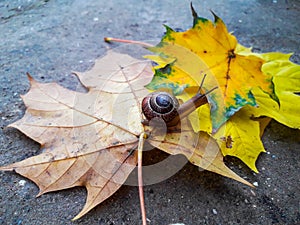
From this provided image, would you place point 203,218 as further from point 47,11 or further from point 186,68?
point 47,11

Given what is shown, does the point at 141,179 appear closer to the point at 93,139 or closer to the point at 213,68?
the point at 93,139

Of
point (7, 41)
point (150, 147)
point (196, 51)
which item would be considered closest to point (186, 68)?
point (196, 51)

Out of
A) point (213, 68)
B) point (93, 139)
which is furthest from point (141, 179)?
point (213, 68)

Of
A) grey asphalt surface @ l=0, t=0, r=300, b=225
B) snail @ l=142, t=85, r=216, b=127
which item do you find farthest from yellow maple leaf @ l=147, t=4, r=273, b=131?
grey asphalt surface @ l=0, t=0, r=300, b=225

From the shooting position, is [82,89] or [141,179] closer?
[141,179]

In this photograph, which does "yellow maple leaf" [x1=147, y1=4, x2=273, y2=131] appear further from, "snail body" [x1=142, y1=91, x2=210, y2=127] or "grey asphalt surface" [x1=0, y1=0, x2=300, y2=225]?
"grey asphalt surface" [x1=0, y1=0, x2=300, y2=225]
